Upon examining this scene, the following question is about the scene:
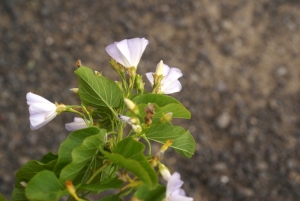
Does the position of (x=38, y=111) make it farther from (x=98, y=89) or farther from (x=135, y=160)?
(x=135, y=160)

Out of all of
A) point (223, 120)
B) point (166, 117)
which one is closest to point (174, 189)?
point (166, 117)

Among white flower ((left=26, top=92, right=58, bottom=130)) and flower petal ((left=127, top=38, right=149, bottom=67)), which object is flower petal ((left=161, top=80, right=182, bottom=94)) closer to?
flower petal ((left=127, top=38, right=149, bottom=67))

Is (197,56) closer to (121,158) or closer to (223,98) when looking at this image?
(223,98)

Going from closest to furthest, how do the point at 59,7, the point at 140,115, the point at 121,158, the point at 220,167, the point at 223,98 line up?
the point at 121,158
the point at 140,115
the point at 220,167
the point at 223,98
the point at 59,7

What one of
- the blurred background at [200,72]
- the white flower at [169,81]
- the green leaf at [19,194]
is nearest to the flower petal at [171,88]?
the white flower at [169,81]

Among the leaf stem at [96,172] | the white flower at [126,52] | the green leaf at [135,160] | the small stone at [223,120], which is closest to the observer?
the green leaf at [135,160]

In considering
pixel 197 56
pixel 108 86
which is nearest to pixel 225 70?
pixel 197 56

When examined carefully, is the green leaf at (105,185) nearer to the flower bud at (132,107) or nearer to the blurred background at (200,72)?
the flower bud at (132,107)

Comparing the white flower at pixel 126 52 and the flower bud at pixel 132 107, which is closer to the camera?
the flower bud at pixel 132 107
